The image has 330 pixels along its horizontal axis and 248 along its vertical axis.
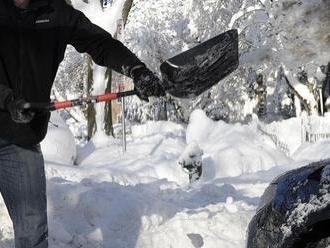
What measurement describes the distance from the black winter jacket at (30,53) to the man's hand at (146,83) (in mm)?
418

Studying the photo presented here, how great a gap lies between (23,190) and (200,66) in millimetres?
1210

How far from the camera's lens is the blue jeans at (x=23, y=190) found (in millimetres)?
3121

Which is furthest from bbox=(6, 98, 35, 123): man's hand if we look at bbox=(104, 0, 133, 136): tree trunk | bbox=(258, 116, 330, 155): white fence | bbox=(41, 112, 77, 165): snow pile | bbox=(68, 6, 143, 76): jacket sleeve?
bbox=(258, 116, 330, 155): white fence

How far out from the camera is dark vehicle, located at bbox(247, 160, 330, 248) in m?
2.59

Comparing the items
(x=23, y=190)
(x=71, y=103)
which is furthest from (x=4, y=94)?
(x=23, y=190)

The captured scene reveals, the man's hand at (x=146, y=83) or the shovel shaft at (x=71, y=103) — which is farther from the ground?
the man's hand at (x=146, y=83)

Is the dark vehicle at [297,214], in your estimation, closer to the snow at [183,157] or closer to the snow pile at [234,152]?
the snow at [183,157]

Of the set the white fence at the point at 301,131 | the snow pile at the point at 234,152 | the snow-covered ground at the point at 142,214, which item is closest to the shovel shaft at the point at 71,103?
the snow-covered ground at the point at 142,214

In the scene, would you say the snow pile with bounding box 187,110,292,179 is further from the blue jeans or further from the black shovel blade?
the blue jeans

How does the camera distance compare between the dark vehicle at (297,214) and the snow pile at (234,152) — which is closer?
the dark vehicle at (297,214)

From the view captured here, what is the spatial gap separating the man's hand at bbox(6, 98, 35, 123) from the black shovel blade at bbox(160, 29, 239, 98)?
2.85 ft

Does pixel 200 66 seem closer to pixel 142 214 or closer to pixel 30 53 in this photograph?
pixel 30 53

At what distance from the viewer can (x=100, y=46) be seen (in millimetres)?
3512

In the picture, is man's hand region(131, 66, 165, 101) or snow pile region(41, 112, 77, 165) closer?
man's hand region(131, 66, 165, 101)
